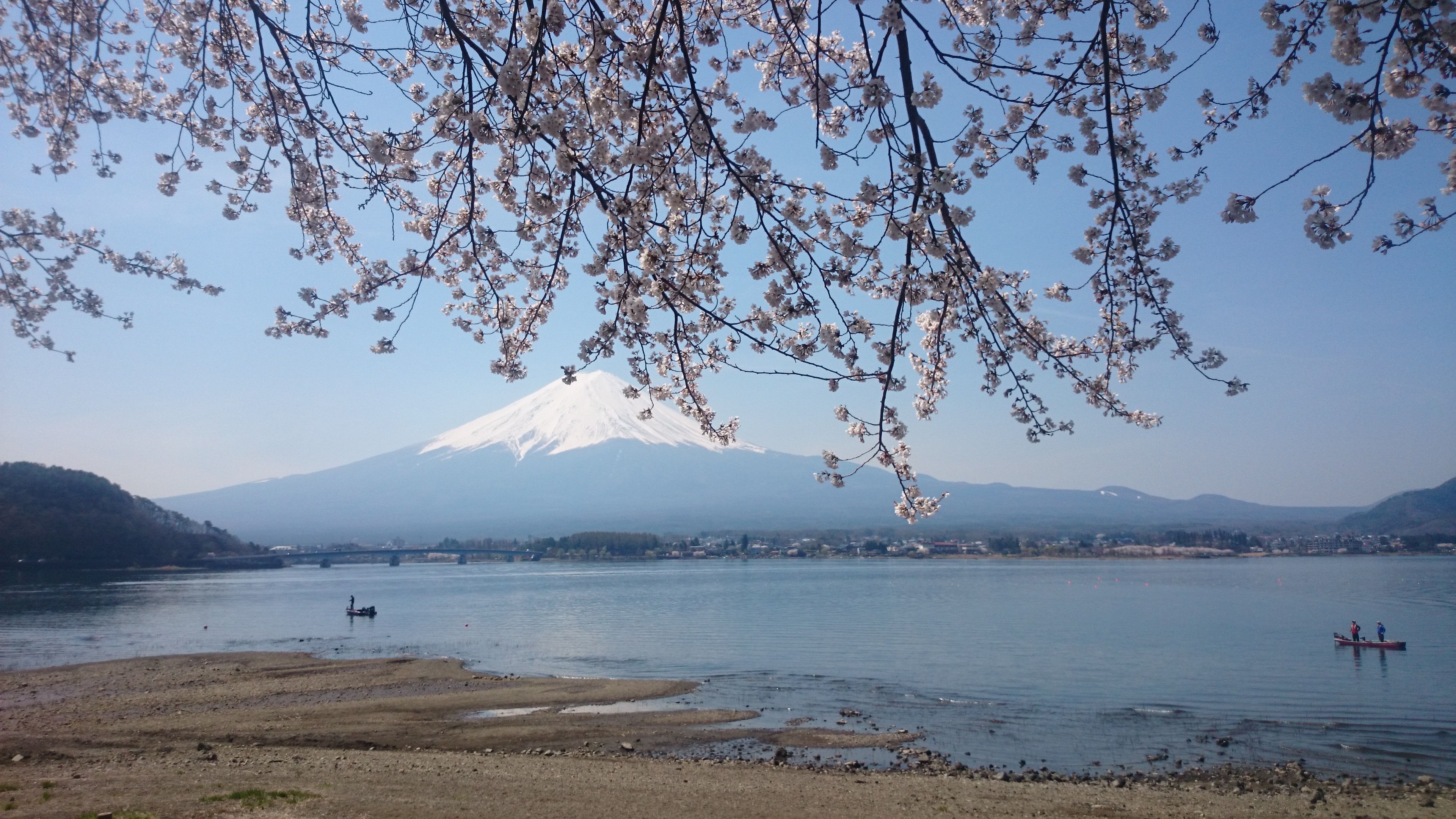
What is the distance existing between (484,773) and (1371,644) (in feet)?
63.5

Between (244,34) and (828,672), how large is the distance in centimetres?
1370

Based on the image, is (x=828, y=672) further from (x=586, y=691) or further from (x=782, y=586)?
(x=782, y=586)

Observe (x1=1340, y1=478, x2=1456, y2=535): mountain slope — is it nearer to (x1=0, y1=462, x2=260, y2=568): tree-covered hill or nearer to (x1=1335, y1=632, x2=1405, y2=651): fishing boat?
(x1=1335, y1=632, x2=1405, y2=651): fishing boat

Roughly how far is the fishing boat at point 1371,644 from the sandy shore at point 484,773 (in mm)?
11693

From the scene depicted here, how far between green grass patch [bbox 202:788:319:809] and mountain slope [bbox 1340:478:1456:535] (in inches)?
3972

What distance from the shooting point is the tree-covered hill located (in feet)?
132

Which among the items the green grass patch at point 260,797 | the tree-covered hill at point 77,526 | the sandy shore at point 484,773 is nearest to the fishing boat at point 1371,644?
the sandy shore at point 484,773

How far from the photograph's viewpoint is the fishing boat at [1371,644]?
16609 millimetres

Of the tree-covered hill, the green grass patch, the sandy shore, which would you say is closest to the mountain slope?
the sandy shore

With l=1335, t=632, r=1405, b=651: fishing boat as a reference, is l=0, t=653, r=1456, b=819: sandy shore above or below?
above

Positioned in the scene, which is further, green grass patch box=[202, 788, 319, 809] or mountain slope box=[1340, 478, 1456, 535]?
mountain slope box=[1340, 478, 1456, 535]

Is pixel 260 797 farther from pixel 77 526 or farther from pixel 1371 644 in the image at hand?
pixel 77 526

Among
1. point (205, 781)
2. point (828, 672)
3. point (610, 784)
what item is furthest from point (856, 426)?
point (828, 672)

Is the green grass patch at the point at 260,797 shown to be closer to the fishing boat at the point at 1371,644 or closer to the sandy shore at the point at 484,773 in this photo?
the sandy shore at the point at 484,773
